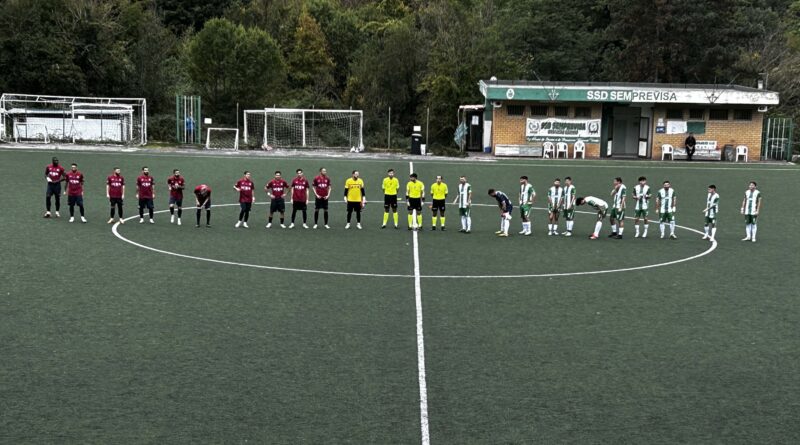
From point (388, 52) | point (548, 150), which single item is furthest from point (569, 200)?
point (388, 52)

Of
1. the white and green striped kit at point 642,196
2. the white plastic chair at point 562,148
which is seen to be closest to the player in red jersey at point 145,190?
the white and green striped kit at point 642,196

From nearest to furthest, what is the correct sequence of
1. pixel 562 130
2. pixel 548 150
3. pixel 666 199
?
pixel 666 199 → pixel 548 150 → pixel 562 130

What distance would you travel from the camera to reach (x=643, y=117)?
54500mm

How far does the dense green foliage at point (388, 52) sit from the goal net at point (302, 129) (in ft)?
12.7

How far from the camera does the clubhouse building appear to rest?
5197cm

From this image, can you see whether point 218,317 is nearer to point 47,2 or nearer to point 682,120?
point 682,120

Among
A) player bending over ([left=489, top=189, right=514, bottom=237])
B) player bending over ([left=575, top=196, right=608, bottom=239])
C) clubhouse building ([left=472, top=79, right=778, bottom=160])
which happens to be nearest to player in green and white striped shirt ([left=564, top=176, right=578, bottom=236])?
player bending over ([left=575, top=196, right=608, bottom=239])

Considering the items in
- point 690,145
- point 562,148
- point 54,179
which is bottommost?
point 54,179

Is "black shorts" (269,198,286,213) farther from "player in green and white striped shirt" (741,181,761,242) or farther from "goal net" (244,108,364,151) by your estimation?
"goal net" (244,108,364,151)

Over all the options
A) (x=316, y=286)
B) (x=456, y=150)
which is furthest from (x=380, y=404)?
(x=456, y=150)

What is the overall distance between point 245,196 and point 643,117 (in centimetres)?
3457

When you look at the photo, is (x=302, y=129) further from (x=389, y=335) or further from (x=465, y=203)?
(x=389, y=335)

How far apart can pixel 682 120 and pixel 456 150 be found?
45.0 feet

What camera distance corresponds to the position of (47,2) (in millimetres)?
64125
